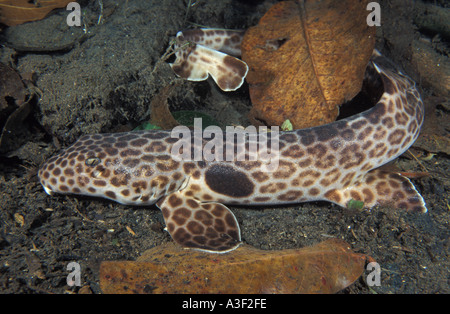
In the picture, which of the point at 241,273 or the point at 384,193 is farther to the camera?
the point at 384,193

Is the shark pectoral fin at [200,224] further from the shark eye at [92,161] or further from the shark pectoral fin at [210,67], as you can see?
the shark pectoral fin at [210,67]

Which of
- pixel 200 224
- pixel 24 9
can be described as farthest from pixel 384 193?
pixel 24 9

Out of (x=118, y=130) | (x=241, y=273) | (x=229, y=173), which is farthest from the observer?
(x=118, y=130)

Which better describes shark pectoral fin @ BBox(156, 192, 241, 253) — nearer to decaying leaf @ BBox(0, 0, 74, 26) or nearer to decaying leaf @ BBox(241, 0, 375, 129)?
decaying leaf @ BBox(241, 0, 375, 129)

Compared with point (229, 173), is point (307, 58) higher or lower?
higher

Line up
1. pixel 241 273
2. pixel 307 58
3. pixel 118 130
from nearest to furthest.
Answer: pixel 241 273
pixel 307 58
pixel 118 130

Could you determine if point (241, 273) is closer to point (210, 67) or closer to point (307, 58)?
point (307, 58)
